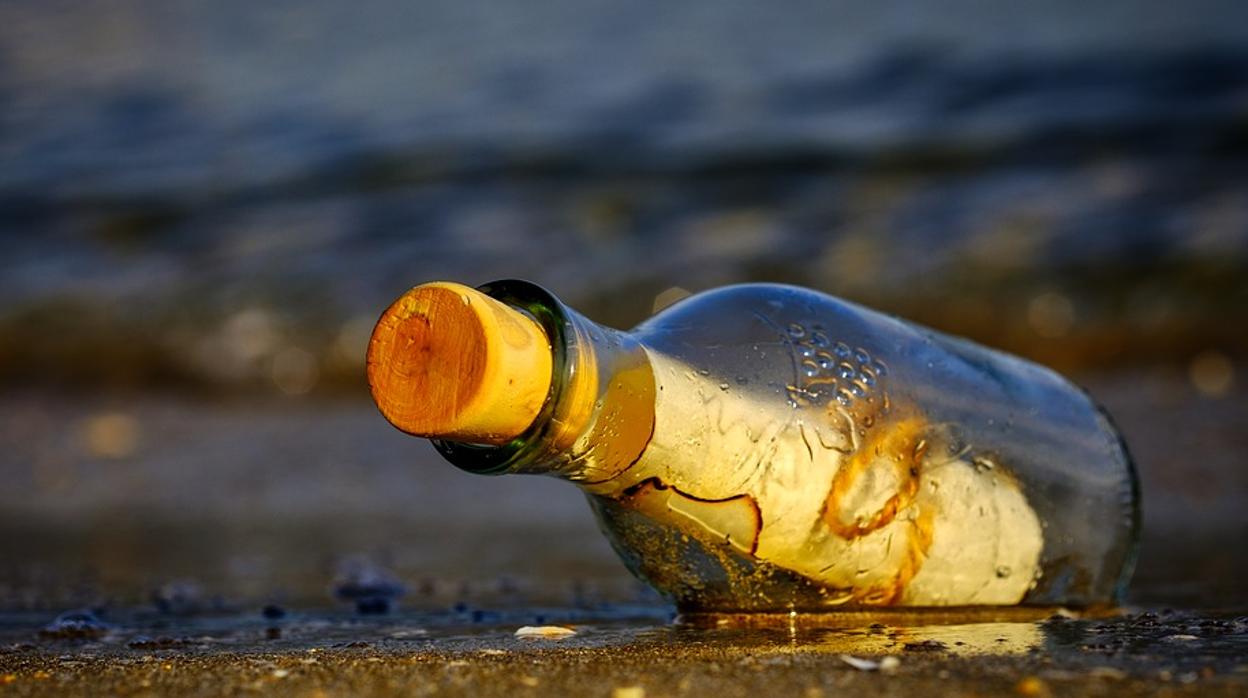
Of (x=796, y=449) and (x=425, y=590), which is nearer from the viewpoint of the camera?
(x=796, y=449)

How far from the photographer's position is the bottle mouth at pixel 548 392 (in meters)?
1.45

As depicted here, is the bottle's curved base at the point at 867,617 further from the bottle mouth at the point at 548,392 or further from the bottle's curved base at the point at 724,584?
the bottle mouth at the point at 548,392

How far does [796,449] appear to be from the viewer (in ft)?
5.38

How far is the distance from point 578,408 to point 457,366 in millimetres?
145

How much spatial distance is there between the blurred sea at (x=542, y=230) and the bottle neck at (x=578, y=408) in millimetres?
1155

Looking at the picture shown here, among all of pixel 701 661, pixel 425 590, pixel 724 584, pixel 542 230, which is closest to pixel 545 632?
pixel 724 584

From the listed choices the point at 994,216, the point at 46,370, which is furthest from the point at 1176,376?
Answer: the point at 46,370

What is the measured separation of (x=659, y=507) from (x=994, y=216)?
17.9 feet

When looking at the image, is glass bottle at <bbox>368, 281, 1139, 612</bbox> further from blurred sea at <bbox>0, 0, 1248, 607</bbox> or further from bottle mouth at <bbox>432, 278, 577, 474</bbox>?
blurred sea at <bbox>0, 0, 1248, 607</bbox>

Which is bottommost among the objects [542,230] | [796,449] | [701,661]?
[701,661]

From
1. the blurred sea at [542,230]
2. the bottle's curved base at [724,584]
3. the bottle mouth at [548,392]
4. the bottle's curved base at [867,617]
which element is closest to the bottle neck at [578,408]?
the bottle mouth at [548,392]

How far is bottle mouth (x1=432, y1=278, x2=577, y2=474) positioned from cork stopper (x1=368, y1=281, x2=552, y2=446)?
1cm

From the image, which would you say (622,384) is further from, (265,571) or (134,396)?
(134,396)

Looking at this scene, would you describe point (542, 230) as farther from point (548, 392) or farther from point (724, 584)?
point (548, 392)
